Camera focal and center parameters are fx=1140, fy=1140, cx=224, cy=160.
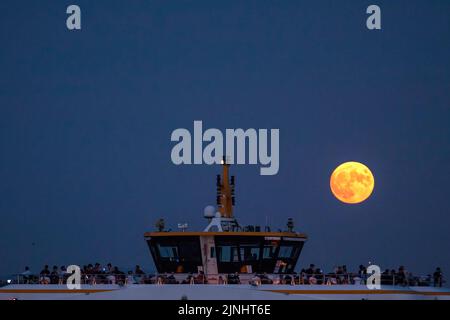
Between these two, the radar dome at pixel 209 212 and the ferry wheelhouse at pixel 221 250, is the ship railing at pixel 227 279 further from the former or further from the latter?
the radar dome at pixel 209 212

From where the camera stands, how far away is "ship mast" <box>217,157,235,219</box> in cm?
5400

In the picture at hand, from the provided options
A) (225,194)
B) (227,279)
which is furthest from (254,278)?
(225,194)

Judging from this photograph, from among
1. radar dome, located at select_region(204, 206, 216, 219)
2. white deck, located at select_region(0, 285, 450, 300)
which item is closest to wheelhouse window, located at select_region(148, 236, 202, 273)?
radar dome, located at select_region(204, 206, 216, 219)

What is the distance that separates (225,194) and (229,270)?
526 cm

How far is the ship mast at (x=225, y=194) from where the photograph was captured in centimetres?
5400

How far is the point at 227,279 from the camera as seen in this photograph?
48500mm

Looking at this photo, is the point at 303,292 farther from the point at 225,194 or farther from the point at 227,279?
the point at 225,194

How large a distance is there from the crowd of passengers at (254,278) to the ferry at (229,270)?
0.04 m

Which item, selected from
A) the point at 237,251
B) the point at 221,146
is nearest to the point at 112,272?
the point at 237,251

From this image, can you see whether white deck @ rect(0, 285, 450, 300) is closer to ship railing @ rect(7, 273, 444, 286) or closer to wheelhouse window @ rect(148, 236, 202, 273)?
ship railing @ rect(7, 273, 444, 286)

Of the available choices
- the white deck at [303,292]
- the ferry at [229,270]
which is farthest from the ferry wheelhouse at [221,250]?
the white deck at [303,292]
